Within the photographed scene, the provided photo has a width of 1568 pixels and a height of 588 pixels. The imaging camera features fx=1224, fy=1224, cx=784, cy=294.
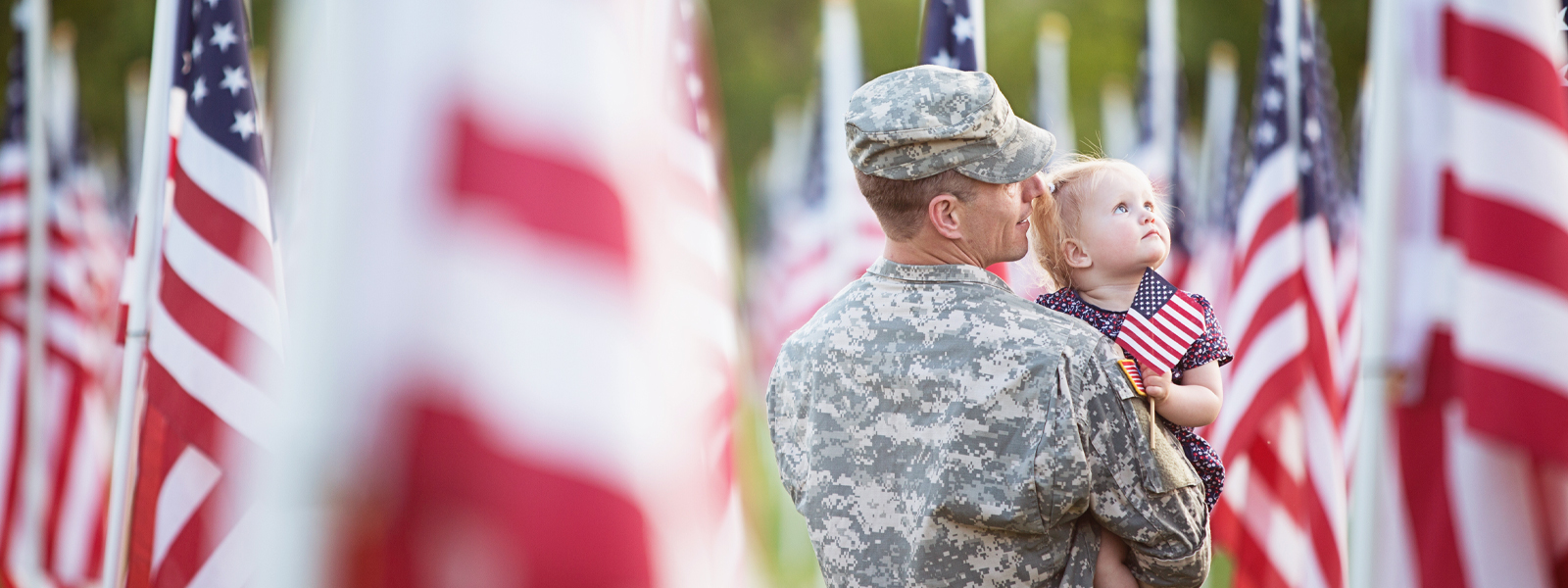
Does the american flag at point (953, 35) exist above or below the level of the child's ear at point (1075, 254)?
above

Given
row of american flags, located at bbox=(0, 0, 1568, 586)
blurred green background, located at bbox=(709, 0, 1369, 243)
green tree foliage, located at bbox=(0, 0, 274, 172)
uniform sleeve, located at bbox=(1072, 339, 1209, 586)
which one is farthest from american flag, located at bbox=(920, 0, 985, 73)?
green tree foliage, located at bbox=(0, 0, 274, 172)

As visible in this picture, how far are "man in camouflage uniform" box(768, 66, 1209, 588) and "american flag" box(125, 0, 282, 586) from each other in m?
2.12

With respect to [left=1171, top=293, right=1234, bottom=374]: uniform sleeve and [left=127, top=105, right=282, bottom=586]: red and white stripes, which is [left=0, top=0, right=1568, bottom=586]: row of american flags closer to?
[left=127, top=105, right=282, bottom=586]: red and white stripes

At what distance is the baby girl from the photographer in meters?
2.27

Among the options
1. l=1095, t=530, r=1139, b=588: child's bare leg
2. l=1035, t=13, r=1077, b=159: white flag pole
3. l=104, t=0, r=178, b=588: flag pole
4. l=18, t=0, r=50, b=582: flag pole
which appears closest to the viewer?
l=1095, t=530, r=1139, b=588: child's bare leg

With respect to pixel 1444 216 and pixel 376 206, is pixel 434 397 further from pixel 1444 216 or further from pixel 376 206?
pixel 1444 216

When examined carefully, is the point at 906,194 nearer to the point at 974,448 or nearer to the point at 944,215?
the point at 944,215

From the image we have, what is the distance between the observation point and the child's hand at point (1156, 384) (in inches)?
82.5

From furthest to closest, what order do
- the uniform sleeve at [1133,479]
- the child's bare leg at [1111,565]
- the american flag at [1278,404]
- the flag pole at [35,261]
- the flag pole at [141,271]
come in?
1. the flag pole at [35,261]
2. the american flag at [1278,404]
3. the flag pole at [141,271]
4. the child's bare leg at [1111,565]
5. the uniform sleeve at [1133,479]

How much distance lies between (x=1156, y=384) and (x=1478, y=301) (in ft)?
1.76

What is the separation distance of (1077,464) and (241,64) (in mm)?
3343

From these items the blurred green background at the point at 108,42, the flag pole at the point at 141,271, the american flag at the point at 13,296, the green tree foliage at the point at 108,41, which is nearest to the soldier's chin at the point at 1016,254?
the flag pole at the point at 141,271

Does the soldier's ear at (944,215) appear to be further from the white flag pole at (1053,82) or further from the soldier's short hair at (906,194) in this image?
the white flag pole at (1053,82)

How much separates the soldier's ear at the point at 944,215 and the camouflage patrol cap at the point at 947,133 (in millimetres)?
59
